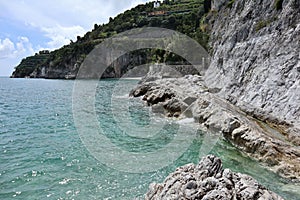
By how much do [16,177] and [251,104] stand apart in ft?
51.5

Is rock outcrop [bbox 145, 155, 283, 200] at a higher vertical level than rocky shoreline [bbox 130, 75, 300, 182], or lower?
higher

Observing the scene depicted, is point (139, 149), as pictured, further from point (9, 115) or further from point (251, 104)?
point (9, 115)

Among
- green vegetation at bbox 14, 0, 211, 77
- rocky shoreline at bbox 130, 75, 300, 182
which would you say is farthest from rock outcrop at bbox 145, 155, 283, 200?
green vegetation at bbox 14, 0, 211, 77

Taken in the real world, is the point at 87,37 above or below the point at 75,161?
above

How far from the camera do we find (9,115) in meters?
24.7

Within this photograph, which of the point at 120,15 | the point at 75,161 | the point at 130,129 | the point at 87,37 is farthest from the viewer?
the point at 120,15

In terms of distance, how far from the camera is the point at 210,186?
225 inches

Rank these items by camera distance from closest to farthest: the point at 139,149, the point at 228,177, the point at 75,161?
the point at 228,177, the point at 75,161, the point at 139,149

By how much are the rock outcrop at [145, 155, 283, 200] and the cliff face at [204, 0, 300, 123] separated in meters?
9.51

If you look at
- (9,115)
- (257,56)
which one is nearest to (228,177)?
(257,56)

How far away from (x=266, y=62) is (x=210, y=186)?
1697cm

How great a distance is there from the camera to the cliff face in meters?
15.9

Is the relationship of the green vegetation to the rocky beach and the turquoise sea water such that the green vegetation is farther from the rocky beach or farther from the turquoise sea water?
the turquoise sea water

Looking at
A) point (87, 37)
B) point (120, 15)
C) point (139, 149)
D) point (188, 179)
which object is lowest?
point (139, 149)
